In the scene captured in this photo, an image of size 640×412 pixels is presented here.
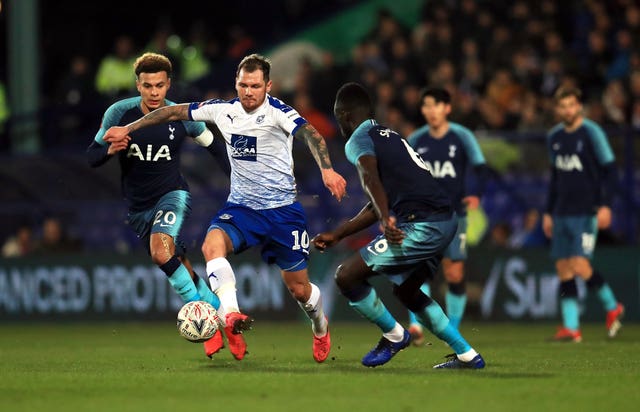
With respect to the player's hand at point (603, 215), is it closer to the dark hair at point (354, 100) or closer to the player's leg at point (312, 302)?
the player's leg at point (312, 302)

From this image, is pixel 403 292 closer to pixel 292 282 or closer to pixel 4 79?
pixel 292 282

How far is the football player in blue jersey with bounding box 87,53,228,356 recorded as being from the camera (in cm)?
1092

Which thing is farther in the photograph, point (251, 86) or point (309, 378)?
point (251, 86)

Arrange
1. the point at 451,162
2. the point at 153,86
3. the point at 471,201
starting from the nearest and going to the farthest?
the point at 153,86 → the point at 471,201 → the point at 451,162

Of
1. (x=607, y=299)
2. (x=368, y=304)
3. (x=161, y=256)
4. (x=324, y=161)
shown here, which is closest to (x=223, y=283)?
(x=368, y=304)

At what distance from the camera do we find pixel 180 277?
10.9 metres

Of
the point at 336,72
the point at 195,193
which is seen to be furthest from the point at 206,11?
the point at 195,193

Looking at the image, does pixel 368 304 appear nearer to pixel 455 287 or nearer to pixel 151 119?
pixel 151 119

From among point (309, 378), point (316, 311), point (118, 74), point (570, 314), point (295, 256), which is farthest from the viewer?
point (118, 74)

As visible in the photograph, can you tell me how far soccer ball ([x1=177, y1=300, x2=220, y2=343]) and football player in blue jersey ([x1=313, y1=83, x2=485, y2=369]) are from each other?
3.47 ft

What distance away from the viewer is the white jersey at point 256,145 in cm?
1005

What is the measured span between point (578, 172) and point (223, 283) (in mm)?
5244

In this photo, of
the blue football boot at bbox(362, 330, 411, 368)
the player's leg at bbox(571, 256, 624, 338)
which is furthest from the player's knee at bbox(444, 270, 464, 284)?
the blue football boot at bbox(362, 330, 411, 368)

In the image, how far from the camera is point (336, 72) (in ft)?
69.5
